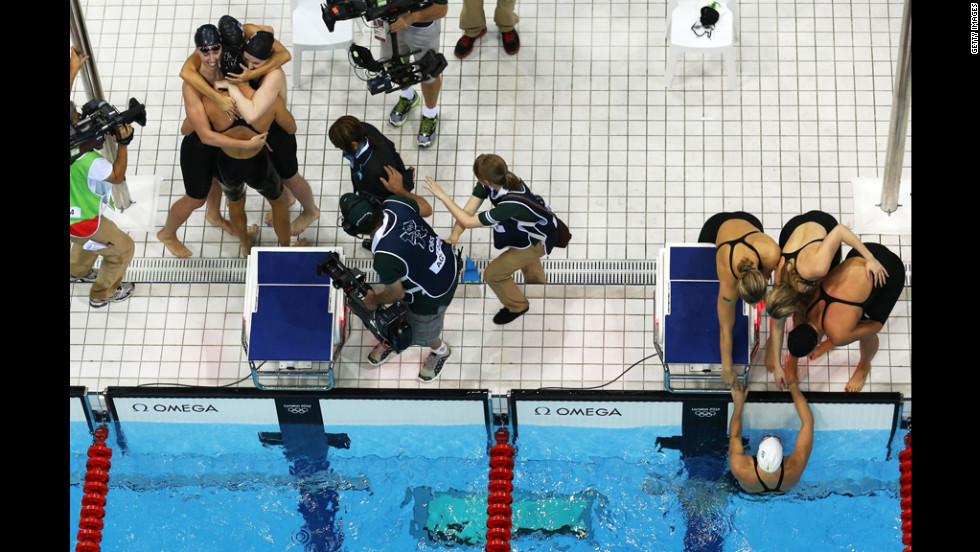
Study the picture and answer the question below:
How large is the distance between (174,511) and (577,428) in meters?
2.56

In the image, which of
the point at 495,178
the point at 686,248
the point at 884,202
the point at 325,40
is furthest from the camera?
the point at 325,40

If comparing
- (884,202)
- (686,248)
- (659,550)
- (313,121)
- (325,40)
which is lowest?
(659,550)

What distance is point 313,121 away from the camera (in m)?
8.03

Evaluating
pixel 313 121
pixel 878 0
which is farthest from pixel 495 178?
pixel 878 0

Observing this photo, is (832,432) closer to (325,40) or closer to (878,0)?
(878,0)

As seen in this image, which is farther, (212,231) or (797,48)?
(797,48)

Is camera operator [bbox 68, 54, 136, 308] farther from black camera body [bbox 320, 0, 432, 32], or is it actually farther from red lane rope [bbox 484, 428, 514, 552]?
red lane rope [bbox 484, 428, 514, 552]

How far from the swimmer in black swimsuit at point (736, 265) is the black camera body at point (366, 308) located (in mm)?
1771

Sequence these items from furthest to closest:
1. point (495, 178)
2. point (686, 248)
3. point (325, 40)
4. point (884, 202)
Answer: point (325, 40) < point (884, 202) < point (686, 248) < point (495, 178)

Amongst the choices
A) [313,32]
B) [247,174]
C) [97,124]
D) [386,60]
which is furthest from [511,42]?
[97,124]

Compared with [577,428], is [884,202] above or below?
above

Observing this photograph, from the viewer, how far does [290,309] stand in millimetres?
6781

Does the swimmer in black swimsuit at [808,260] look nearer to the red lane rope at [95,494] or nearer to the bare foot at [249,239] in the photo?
the bare foot at [249,239]

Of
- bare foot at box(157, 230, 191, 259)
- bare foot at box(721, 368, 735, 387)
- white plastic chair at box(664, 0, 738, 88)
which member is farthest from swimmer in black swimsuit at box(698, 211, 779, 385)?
bare foot at box(157, 230, 191, 259)
